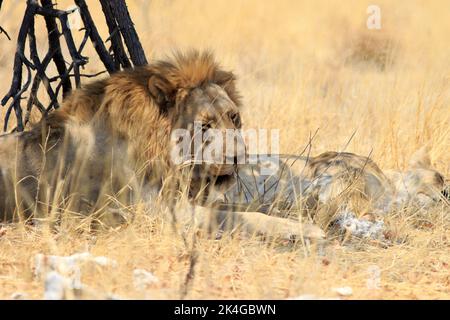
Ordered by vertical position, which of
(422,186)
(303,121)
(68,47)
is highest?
(68,47)

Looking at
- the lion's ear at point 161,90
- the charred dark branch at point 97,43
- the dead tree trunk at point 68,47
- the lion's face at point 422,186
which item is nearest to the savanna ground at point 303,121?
the lion's face at point 422,186

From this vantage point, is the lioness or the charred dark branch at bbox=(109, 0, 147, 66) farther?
the charred dark branch at bbox=(109, 0, 147, 66)

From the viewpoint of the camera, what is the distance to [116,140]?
5.20 metres

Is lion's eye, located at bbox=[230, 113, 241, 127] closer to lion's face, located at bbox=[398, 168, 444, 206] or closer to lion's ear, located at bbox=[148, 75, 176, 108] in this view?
lion's ear, located at bbox=[148, 75, 176, 108]

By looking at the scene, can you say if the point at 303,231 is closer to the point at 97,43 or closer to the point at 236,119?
the point at 236,119

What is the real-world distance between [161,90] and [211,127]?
42 centimetres

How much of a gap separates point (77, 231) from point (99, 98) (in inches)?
35.1

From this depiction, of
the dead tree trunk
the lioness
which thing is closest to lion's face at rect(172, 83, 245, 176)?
the lioness

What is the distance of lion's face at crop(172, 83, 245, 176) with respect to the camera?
4961 millimetres

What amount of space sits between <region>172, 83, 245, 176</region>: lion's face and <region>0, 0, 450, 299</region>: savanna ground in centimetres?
46

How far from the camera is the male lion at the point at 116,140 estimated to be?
16.7 ft

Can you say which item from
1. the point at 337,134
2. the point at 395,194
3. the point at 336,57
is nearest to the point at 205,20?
the point at 336,57

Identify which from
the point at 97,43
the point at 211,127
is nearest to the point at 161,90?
the point at 211,127
